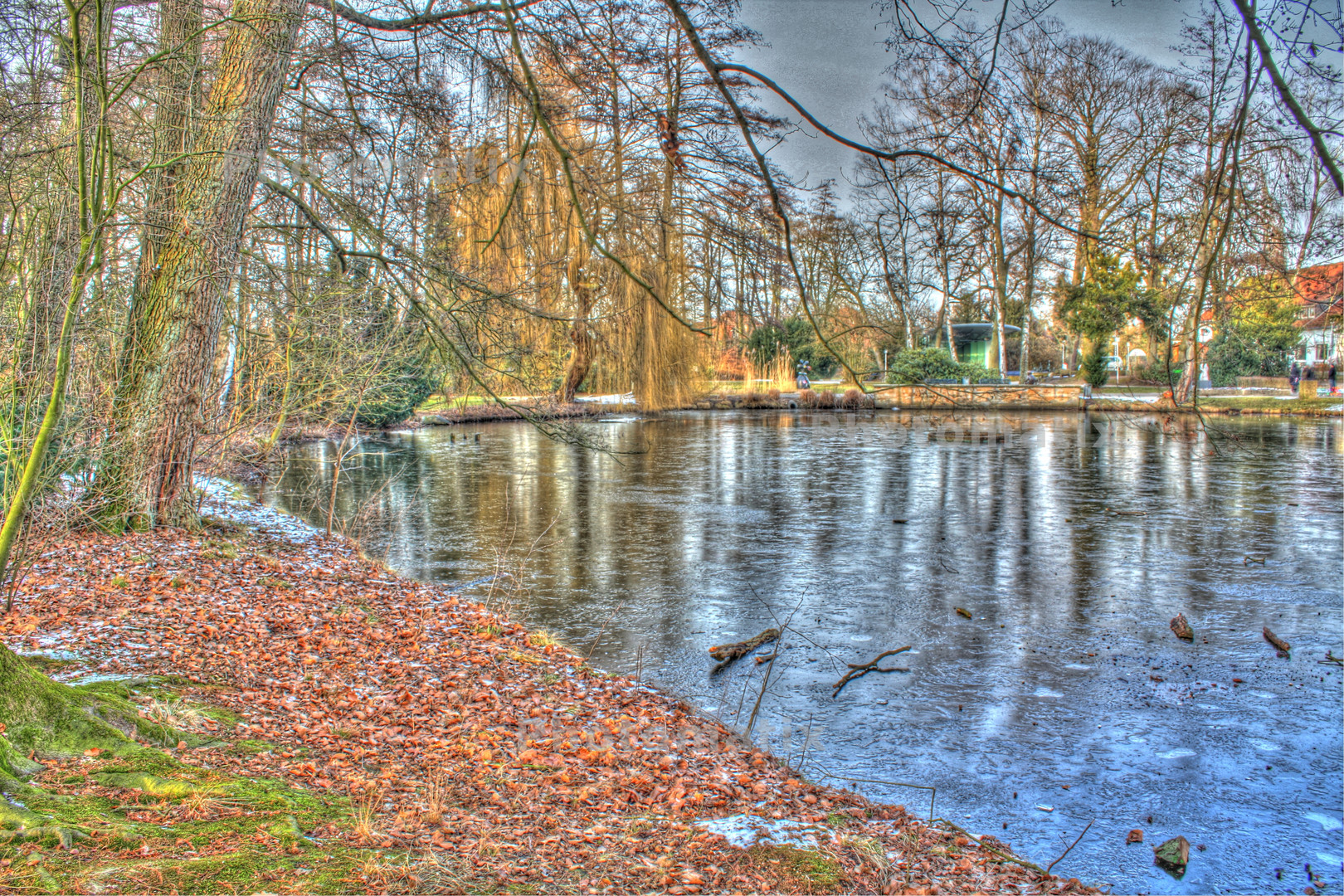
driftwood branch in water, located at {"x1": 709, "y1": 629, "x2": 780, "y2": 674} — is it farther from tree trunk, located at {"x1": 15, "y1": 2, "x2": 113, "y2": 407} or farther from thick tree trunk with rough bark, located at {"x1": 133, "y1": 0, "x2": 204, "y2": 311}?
thick tree trunk with rough bark, located at {"x1": 133, "y1": 0, "x2": 204, "y2": 311}

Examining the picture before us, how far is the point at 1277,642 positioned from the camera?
20.8ft

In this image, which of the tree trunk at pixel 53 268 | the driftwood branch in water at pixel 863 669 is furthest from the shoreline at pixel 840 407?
the tree trunk at pixel 53 268

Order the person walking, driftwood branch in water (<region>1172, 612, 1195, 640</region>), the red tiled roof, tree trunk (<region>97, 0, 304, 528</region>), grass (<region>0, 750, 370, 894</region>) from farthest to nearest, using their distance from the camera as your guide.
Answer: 1. the person walking
2. the red tiled roof
3. tree trunk (<region>97, 0, 304, 528</region>)
4. driftwood branch in water (<region>1172, 612, 1195, 640</region>)
5. grass (<region>0, 750, 370, 894</region>)

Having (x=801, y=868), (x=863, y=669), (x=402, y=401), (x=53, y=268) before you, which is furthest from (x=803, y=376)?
(x=801, y=868)

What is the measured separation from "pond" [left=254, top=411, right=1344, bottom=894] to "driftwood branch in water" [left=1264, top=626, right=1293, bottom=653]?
99 millimetres

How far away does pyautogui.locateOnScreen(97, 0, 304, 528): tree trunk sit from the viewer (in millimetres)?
7234

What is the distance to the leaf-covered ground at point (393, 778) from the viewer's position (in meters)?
2.37

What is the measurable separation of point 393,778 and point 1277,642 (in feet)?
20.3

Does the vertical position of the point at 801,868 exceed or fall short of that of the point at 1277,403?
it falls short

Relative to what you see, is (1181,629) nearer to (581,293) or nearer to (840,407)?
(581,293)

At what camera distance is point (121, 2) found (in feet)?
20.8

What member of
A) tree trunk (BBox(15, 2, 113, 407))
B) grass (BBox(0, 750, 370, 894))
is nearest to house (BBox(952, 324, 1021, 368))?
tree trunk (BBox(15, 2, 113, 407))

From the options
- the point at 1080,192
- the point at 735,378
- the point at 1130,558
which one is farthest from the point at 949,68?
the point at 735,378

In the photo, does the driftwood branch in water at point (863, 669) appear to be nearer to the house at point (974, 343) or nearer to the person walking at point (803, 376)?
the person walking at point (803, 376)
